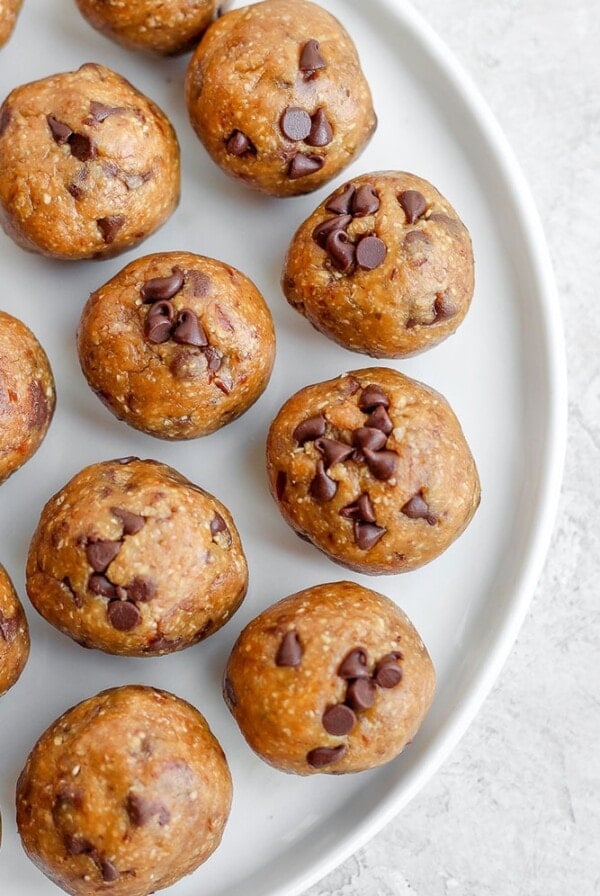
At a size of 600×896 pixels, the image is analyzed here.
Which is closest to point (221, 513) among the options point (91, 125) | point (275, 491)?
point (275, 491)

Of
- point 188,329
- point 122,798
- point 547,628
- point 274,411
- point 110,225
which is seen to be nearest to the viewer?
point 122,798

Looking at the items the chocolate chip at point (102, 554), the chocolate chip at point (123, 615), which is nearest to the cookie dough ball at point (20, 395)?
the chocolate chip at point (102, 554)

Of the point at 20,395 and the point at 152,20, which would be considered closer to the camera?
the point at 20,395

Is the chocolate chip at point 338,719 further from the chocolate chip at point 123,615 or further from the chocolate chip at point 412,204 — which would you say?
the chocolate chip at point 412,204

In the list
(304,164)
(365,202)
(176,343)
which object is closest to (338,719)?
(176,343)

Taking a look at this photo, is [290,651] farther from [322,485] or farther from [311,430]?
[311,430]

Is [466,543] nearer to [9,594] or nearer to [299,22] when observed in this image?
[9,594]

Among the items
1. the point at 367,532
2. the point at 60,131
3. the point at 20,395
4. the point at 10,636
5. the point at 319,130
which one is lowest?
the point at 10,636
